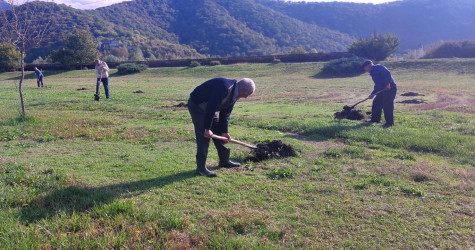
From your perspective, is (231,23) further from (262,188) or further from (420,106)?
(262,188)

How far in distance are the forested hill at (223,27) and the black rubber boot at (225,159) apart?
287 feet

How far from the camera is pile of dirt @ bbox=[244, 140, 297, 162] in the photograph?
23.3 ft

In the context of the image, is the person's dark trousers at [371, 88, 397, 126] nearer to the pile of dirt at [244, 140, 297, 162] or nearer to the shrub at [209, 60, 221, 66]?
the pile of dirt at [244, 140, 297, 162]

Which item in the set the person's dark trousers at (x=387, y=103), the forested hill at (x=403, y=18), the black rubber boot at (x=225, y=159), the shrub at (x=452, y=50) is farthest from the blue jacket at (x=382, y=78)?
the forested hill at (x=403, y=18)

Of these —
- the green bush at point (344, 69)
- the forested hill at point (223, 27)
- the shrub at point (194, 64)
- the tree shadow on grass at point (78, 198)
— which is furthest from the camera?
the forested hill at point (223, 27)

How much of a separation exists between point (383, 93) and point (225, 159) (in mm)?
6433

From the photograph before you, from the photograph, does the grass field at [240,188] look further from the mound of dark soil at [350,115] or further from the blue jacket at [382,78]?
the blue jacket at [382,78]

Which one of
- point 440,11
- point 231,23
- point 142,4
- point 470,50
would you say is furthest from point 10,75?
point 440,11

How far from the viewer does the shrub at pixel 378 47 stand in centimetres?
4188

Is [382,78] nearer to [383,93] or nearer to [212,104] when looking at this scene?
[383,93]

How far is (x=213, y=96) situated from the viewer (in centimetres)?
533

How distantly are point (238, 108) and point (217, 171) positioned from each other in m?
9.14

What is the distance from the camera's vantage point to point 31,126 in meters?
9.95

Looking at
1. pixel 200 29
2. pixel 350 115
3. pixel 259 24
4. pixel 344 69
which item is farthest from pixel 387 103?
pixel 259 24
